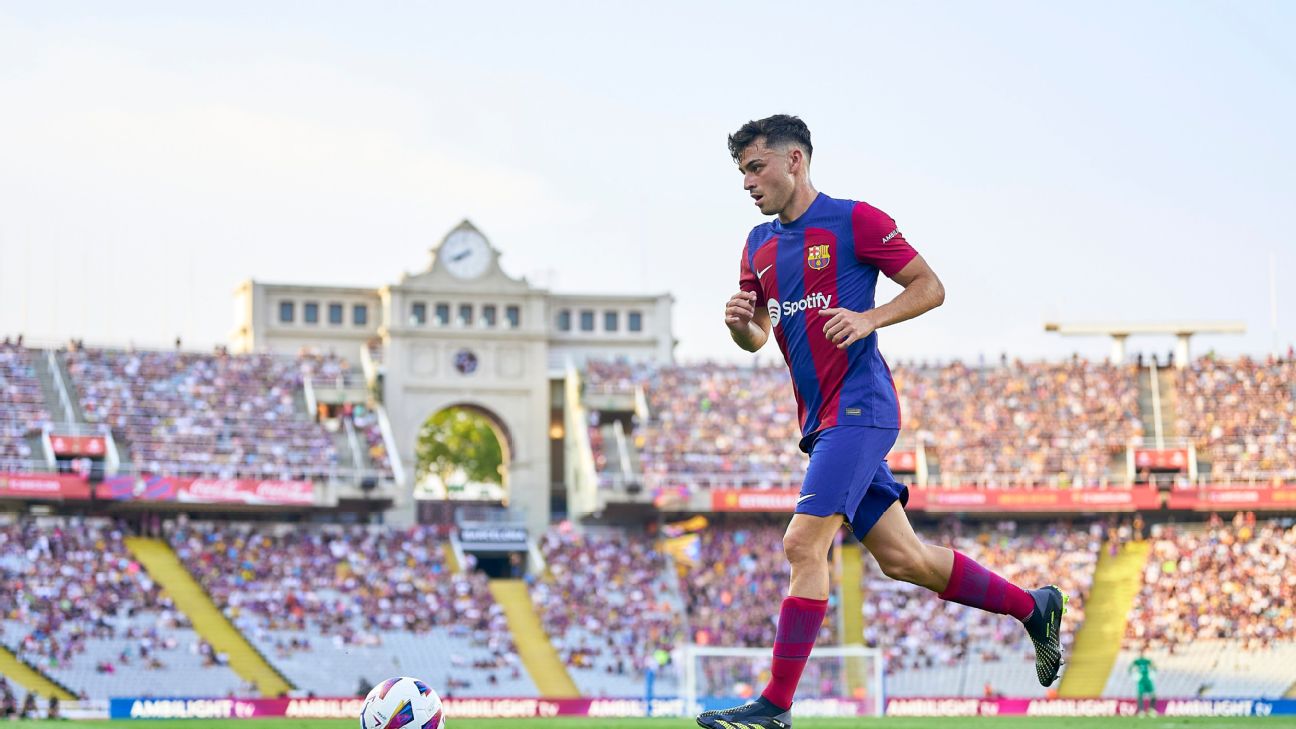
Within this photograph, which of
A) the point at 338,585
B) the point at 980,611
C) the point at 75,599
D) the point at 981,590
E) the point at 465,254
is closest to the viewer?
the point at 981,590

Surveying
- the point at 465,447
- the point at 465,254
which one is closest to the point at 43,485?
the point at 465,254

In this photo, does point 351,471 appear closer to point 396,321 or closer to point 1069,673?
point 396,321

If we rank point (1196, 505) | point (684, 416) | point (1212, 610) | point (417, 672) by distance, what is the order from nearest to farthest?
point (417, 672), point (1212, 610), point (1196, 505), point (684, 416)

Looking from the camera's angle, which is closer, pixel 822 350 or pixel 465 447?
pixel 822 350

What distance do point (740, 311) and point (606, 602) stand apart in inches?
1721

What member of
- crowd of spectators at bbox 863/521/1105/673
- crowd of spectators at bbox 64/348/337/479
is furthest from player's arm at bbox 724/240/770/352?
crowd of spectators at bbox 64/348/337/479

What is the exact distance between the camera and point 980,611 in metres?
49.2

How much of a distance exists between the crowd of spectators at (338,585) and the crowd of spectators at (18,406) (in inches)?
206

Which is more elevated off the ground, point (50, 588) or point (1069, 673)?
point (50, 588)

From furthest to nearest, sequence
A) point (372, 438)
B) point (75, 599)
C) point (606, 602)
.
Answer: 1. point (372, 438)
2. point (606, 602)
3. point (75, 599)

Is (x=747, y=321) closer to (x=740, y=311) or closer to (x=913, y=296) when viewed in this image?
(x=740, y=311)

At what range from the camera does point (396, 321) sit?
60375mm

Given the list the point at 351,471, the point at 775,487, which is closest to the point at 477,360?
the point at 351,471

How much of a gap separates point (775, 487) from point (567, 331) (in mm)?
11564
